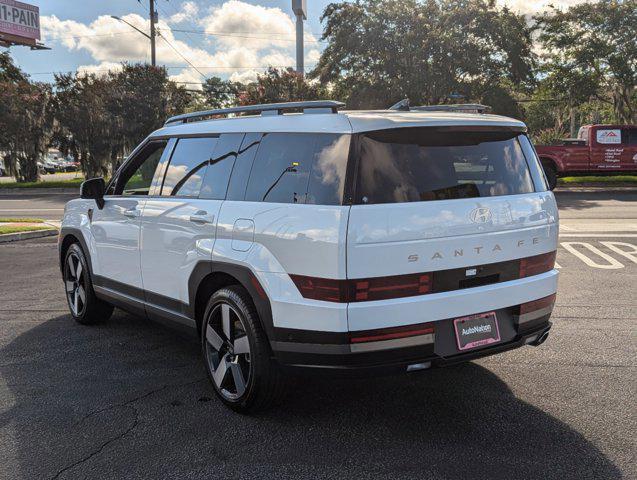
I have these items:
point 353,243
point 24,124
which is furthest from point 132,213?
point 24,124

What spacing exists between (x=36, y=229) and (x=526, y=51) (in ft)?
74.2

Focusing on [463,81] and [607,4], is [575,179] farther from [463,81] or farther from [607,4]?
[607,4]

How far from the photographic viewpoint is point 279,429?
12.0 ft

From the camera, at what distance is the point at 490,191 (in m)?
3.73

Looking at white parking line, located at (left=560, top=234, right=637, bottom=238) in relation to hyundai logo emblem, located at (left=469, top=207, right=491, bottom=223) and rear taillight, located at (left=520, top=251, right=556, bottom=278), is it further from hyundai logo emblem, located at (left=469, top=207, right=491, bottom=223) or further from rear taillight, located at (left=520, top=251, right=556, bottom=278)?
hyundai logo emblem, located at (left=469, top=207, right=491, bottom=223)

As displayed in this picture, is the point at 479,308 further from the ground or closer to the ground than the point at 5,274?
further from the ground

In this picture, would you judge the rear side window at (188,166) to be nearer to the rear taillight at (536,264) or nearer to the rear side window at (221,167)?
the rear side window at (221,167)

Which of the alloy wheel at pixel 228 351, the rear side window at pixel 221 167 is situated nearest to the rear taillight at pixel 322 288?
the alloy wheel at pixel 228 351

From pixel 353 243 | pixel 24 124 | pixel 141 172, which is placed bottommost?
pixel 353 243

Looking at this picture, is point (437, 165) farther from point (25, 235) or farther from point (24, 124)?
point (24, 124)

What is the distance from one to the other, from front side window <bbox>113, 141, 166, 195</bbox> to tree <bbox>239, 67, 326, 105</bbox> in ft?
81.8

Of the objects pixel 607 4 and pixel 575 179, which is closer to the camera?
pixel 575 179

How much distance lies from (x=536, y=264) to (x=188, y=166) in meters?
2.50

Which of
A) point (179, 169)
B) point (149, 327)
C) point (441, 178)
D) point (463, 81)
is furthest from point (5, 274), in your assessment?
point (463, 81)
